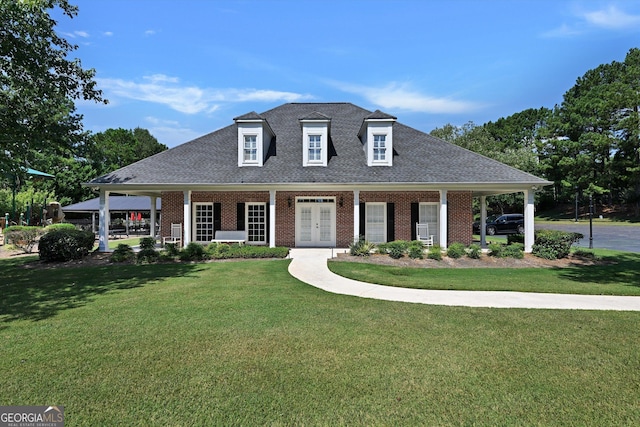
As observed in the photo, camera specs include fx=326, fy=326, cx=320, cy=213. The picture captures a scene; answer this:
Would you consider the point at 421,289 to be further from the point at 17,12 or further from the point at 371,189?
the point at 17,12

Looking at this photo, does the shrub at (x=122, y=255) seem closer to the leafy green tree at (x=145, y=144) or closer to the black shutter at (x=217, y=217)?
the black shutter at (x=217, y=217)

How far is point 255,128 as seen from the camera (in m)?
16.6

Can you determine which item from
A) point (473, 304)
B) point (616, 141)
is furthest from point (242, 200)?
point (616, 141)

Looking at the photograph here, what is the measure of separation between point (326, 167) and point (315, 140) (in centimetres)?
158

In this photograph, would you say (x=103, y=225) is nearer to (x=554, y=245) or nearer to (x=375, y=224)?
(x=375, y=224)

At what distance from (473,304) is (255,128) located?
13.3 metres

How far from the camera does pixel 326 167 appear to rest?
53.7 feet

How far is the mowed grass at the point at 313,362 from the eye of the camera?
3.12m

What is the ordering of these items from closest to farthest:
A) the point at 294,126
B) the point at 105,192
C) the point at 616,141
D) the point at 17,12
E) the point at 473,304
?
the point at 473,304 < the point at 17,12 < the point at 105,192 < the point at 294,126 < the point at 616,141

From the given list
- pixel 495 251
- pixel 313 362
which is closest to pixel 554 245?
pixel 495 251

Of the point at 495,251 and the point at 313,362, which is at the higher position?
the point at 495,251

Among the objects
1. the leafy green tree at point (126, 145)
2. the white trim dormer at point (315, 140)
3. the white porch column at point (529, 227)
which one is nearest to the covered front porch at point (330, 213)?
the white trim dormer at point (315, 140)

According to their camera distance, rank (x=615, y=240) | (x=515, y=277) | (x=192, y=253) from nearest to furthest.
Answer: (x=515, y=277) → (x=192, y=253) → (x=615, y=240)

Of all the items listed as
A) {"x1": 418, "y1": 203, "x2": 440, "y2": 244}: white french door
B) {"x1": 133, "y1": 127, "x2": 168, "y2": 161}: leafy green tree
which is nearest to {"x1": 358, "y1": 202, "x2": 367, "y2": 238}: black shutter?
{"x1": 418, "y1": 203, "x2": 440, "y2": 244}: white french door
